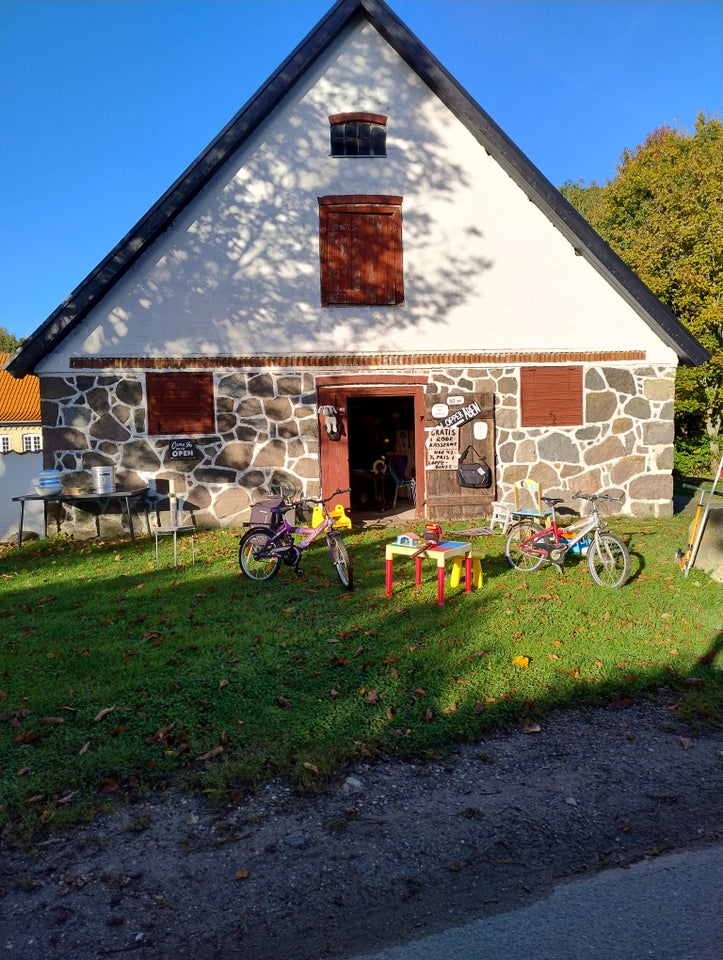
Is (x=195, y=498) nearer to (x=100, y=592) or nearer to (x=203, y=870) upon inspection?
(x=100, y=592)

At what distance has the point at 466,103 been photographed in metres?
11.1

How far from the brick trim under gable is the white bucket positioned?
1.63 metres

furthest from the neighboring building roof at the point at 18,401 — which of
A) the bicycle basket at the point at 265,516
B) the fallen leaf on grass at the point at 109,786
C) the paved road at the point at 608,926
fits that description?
the paved road at the point at 608,926

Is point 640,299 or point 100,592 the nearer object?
point 100,592

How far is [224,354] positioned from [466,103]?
5512 millimetres

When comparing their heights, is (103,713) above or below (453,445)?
below

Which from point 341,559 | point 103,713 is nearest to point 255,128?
point 341,559

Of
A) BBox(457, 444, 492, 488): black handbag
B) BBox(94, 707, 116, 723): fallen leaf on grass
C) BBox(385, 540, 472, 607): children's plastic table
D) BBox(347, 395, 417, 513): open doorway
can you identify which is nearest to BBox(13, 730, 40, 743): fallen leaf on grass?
BBox(94, 707, 116, 723): fallen leaf on grass

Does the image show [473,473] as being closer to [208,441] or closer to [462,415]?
[462,415]

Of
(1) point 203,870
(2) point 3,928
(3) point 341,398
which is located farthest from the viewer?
(3) point 341,398

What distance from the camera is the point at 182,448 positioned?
11.4 meters

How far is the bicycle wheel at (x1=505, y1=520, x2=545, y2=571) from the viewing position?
8375mm

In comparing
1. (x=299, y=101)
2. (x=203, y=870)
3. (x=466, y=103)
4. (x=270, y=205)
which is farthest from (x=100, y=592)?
(x=466, y=103)

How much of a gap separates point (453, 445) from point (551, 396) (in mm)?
1924
